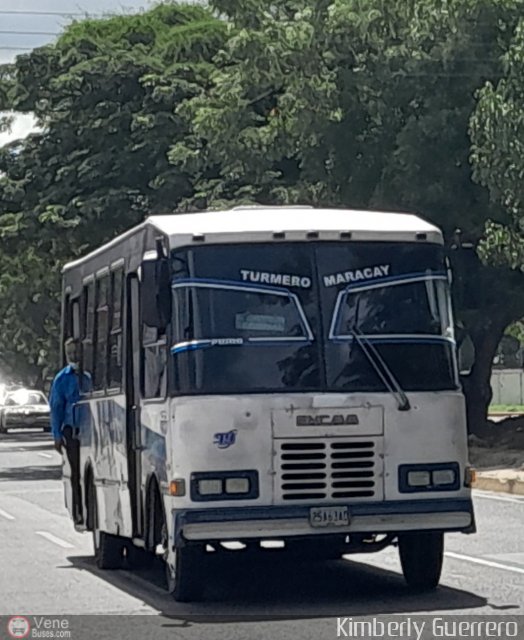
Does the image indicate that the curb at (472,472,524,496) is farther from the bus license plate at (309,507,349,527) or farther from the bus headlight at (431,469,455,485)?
the bus license plate at (309,507,349,527)

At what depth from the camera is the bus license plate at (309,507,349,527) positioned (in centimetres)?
1170

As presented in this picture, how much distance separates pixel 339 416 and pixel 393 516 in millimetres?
840

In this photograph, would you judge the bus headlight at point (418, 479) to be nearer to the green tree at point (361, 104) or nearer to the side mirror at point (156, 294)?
the side mirror at point (156, 294)

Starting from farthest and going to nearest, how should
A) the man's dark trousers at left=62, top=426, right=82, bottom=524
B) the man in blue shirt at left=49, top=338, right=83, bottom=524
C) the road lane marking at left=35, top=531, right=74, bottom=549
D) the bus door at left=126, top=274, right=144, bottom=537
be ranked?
1. the road lane marking at left=35, top=531, right=74, bottom=549
2. the man's dark trousers at left=62, top=426, right=82, bottom=524
3. the man in blue shirt at left=49, top=338, right=83, bottom=524
4. the bus door at left=126, top=274, right=144, bottom=537

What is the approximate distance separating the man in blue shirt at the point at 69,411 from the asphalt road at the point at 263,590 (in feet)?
2.44

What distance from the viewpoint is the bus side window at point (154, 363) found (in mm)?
12195

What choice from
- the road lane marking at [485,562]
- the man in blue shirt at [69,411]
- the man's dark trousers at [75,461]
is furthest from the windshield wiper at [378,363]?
the man's dark trousers at [75,461]

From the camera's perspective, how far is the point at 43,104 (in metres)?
34.1

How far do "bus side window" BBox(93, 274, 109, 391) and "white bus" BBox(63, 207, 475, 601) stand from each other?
1883mm

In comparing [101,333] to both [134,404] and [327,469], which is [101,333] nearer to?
[134,404]

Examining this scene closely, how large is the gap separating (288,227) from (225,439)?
1.76 m

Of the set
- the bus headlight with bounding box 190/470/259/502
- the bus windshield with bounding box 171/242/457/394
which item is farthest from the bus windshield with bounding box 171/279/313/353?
the bus headlight with bounding box 190/470/259/502

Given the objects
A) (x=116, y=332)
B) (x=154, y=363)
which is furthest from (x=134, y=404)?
(x=116, y=332)

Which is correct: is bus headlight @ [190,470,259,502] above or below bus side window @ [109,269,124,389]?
below
